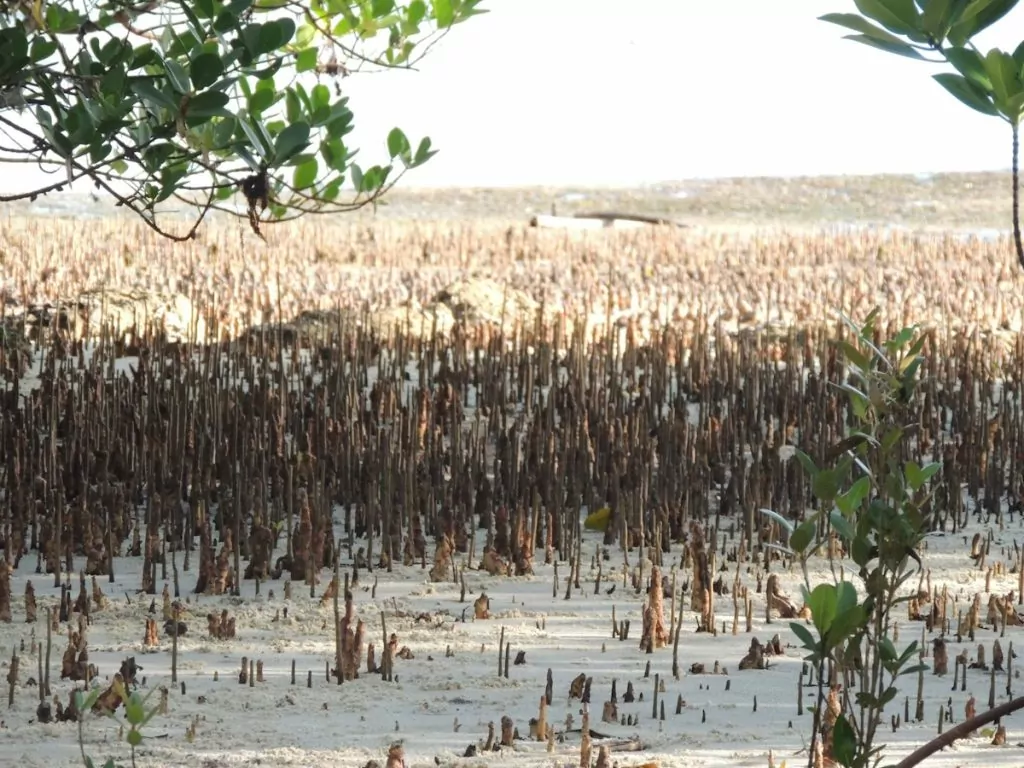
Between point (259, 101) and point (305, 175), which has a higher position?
point (259, 101)

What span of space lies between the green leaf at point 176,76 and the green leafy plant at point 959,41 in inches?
65.1

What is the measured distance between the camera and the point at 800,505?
5.08 meters

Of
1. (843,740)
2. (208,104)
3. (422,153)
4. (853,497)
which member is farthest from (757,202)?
(843,740)

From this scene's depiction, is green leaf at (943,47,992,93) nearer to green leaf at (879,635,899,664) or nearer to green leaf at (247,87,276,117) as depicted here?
green leaf at (879,635,899,664)

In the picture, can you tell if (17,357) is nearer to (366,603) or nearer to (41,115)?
(366,603)

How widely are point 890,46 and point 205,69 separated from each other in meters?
1.75

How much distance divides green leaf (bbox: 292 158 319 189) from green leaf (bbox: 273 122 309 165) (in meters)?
0.51

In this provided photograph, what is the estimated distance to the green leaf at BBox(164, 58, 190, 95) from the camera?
2740mm

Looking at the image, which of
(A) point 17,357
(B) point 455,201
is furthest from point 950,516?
(B) point 455,201

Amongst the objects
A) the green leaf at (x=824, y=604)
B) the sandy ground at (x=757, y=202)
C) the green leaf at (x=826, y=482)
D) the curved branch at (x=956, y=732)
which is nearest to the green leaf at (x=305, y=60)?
the green leaf at (x=826, y=482)

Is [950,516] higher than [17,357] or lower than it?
lower

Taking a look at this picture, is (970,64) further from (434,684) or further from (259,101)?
(259,101)

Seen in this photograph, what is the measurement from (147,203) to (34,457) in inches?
64.0

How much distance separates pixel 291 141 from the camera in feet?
9.89
